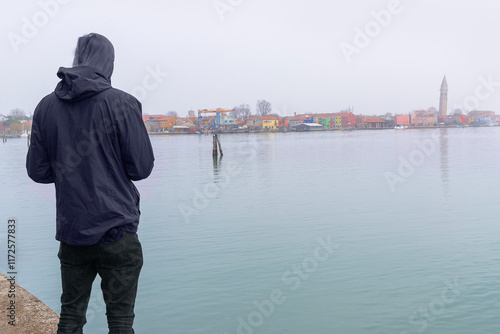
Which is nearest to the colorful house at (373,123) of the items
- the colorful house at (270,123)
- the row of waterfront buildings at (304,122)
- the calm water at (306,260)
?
the row of waterfront buildings at (304,122)

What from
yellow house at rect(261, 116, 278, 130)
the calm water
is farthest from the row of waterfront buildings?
the calm water

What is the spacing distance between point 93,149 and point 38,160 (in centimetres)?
41

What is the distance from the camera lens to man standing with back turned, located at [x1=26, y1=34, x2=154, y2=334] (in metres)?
2.38

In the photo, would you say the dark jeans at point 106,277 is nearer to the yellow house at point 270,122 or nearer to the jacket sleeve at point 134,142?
the jacket sleeve at point 134,142

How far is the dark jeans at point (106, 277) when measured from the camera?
2.39m

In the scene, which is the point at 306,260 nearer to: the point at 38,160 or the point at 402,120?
the point at 38,160

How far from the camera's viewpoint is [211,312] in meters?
6.91

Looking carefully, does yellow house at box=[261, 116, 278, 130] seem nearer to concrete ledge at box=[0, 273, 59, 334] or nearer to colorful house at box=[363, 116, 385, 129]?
colorful house at box=[363, 116, 385, 129]

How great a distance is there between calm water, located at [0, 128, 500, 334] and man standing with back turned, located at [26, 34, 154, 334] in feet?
13.7

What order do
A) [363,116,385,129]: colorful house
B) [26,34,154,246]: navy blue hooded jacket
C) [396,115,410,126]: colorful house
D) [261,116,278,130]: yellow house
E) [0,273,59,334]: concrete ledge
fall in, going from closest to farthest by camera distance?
[26,34,154,246]: navy blue hooded jacket, [0,273,59,334]: concrete ledge, [261,116,278,130]: yellow house, [363,116,385,129]: colorful house, [396,115,410,126]: colorful house

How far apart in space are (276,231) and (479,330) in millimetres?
6360

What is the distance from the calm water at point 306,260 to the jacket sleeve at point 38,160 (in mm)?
4233

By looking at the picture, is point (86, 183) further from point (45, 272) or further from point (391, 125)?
point (391, 125)

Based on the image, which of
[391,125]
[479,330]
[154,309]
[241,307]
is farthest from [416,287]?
[391,125]
